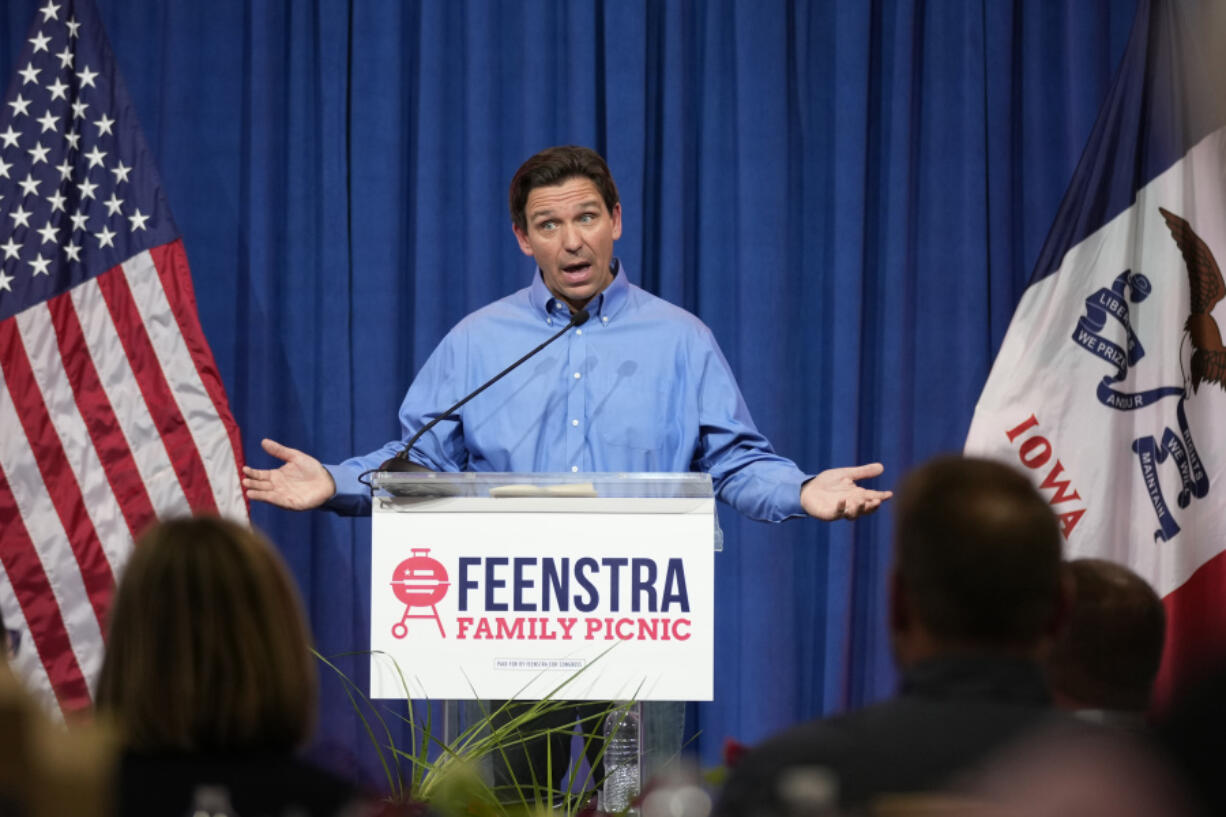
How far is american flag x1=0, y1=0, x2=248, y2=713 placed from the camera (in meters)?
3.95

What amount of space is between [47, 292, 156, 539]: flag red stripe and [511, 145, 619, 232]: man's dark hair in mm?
1509

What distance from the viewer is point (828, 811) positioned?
3.16ft

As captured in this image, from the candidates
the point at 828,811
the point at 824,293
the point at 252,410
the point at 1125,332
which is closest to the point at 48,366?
the point at 252,410

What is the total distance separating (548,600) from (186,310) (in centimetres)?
221

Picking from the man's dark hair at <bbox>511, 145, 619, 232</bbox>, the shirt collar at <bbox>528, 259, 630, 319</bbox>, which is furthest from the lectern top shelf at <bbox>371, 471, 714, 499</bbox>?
the man's dark hair at <bbox>511, 145, 619, 232</bbox>

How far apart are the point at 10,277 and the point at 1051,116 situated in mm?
3647

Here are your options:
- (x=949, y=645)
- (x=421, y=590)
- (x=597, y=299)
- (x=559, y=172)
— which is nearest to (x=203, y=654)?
(x=949, y=645)

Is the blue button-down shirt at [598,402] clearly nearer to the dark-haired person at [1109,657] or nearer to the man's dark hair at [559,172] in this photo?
the man's dark hair at [559,172]

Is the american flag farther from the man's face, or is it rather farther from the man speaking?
the man's face

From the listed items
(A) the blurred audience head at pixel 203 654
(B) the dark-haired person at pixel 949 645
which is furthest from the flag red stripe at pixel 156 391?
(B) the dark-haired person at pixel 949 645

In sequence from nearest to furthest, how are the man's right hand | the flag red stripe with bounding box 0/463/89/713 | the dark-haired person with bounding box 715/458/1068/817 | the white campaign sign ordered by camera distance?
the dark-haired person with bounding box 715/458/1068/817 → the white campaign sign → the man's right hand → the flag red stripe with bounding box 0/463/89/713

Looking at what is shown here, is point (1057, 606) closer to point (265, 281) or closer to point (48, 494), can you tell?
point (48, 494)

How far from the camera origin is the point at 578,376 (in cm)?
336

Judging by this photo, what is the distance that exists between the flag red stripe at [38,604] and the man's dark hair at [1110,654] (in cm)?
325
